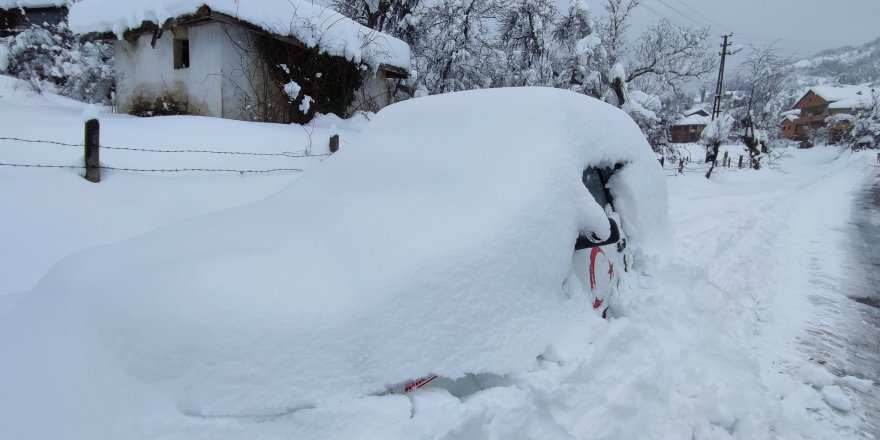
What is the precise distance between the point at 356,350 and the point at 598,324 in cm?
138

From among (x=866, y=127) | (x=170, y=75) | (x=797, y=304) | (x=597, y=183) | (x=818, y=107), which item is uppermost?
(x=818, y=107)

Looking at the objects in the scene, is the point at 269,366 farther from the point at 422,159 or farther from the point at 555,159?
the point at 555,159

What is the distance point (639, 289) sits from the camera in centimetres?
324

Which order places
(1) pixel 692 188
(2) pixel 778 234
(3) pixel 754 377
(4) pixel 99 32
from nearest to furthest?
(3) pixel 754 377
(2) pixel 778 234
(4) pixel 99 32
(1) pixel 692 188

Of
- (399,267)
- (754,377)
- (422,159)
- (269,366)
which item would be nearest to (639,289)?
(754,377)

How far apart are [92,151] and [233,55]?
5.80 metres

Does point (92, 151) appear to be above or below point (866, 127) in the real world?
below

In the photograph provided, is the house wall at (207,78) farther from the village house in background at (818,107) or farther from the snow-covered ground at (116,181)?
the village house in background at (818,107)

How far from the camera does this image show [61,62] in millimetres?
13602

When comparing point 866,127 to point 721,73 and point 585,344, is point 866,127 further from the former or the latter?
point 585,344

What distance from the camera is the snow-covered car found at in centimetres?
149

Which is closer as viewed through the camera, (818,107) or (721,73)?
(721,73)

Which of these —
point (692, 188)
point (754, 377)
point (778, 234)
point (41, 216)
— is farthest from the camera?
point (692, 188)

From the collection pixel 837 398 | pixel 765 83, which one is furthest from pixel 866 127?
pixel 837 398
